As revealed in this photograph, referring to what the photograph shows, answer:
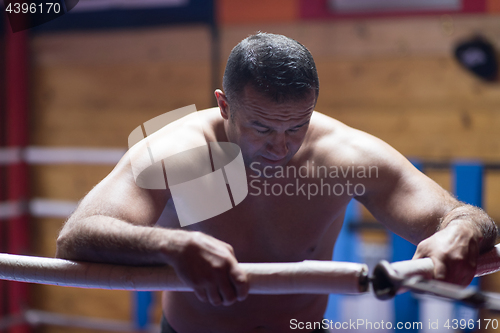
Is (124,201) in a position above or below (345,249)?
above

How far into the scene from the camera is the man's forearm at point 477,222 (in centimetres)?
96

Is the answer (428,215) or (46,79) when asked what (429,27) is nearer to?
(428,215)

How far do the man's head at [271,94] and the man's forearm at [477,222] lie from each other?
34cm

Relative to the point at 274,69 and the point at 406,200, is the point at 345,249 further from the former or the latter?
the point at 274,69

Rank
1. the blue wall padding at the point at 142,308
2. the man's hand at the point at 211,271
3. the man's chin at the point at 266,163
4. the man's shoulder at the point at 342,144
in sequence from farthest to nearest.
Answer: the blue wall padding at the point at 142,308, the man's shoulder at the point at 342,144, the man's chin at the point at 266,163, the man's hand at the point at 211,271

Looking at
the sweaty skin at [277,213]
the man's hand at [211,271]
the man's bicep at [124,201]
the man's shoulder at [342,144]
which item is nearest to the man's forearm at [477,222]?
the sweaty skin at [277,213]

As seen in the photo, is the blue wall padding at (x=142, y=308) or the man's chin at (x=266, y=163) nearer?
the man's chin at (x=266, y=163)

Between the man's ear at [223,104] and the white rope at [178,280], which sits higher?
the man's ear at [223,104]

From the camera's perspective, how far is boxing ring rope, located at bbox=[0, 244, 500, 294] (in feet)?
2.60

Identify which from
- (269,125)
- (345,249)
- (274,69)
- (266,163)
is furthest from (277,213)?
(345,249)

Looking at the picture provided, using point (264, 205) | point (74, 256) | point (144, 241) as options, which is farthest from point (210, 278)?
point (264, 205)

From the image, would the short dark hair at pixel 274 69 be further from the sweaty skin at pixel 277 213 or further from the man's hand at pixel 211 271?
the man's hand at pixel 211 271

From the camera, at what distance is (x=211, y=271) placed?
756mm

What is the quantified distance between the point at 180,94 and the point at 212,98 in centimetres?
21
